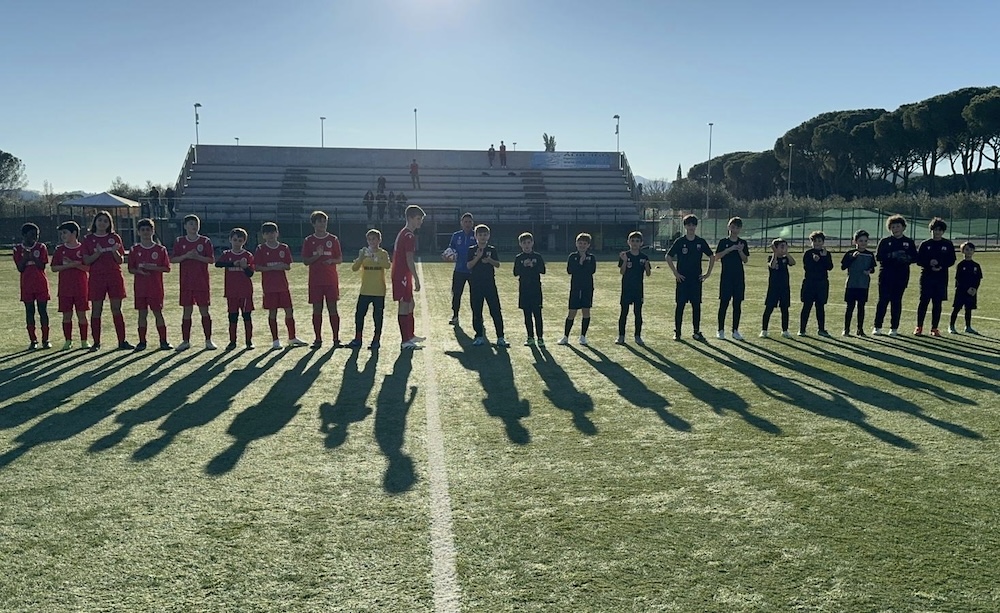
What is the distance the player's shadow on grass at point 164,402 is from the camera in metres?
5.50

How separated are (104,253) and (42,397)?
9.79 ft

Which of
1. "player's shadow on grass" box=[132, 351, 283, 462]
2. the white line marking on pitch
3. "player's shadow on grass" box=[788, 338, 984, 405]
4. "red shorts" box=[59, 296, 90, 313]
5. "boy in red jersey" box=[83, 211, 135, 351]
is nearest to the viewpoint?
the white line marking on pitch

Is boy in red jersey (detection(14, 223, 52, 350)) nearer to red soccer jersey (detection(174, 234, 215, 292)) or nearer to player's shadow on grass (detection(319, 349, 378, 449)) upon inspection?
red soccer jersey (detection(174, 234, 215, 292))

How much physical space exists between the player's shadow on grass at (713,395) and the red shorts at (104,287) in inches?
266

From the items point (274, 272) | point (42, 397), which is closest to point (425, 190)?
point (274, 272)

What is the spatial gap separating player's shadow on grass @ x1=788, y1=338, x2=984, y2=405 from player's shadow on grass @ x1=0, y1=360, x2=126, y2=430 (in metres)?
8.12

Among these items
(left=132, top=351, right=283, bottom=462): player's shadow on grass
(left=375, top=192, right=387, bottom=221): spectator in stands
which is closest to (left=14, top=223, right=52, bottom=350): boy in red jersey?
(left=132, top=351, right=283, bottom=462): player's shadow on grass

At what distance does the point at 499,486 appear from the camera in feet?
14.7

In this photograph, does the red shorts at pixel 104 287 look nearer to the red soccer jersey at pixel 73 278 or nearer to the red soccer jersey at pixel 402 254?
the red soccer jersey at pixel 73 278

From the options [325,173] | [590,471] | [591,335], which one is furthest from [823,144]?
[590,471]

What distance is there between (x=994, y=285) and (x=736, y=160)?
98752 mm

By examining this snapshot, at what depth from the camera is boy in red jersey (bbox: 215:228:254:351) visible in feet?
30.7

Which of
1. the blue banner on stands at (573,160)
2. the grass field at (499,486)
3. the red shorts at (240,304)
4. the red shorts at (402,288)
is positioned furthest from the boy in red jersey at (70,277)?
the blue banner on stands at (573,160)

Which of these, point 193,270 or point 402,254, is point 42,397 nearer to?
point 193,270
